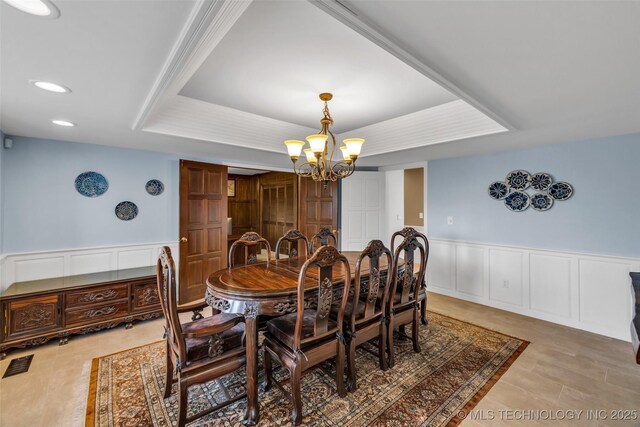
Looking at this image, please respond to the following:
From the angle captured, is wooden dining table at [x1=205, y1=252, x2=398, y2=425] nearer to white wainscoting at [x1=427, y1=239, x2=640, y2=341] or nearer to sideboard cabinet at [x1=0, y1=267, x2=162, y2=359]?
sideboard cabinet at [x1=0, y1=267, x2=162, y2=359]

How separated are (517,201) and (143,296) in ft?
16.4

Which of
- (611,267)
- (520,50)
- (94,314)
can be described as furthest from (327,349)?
(611,267)

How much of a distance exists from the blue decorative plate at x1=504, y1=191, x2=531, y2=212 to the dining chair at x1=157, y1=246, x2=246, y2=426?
3.82 metres

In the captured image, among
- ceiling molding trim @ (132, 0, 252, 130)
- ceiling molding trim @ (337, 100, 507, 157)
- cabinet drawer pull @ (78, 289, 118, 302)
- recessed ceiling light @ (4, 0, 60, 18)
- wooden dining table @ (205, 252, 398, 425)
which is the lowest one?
cabinet drawer pull @ (78, 289, 118, 302)

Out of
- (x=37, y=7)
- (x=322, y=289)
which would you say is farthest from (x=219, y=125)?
(x=322, y=289)

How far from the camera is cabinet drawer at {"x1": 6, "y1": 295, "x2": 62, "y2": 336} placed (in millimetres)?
2625

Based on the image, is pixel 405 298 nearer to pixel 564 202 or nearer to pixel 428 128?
pixel 428 128

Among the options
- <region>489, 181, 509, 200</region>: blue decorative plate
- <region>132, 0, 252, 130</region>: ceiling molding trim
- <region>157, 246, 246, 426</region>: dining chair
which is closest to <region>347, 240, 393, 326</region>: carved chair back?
<region>157, 246, 246, 426</region>: dining chair

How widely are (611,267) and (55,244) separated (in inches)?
255

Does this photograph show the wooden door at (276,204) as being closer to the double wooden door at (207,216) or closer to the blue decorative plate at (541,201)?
the double wooden door at (207,216)

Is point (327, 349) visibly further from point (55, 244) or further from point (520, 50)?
point (55, 244)

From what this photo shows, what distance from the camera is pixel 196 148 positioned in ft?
11.7

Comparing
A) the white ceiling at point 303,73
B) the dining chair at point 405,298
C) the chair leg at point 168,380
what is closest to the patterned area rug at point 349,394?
the chair leg at point 168,380

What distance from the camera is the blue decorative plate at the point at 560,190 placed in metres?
3.34
